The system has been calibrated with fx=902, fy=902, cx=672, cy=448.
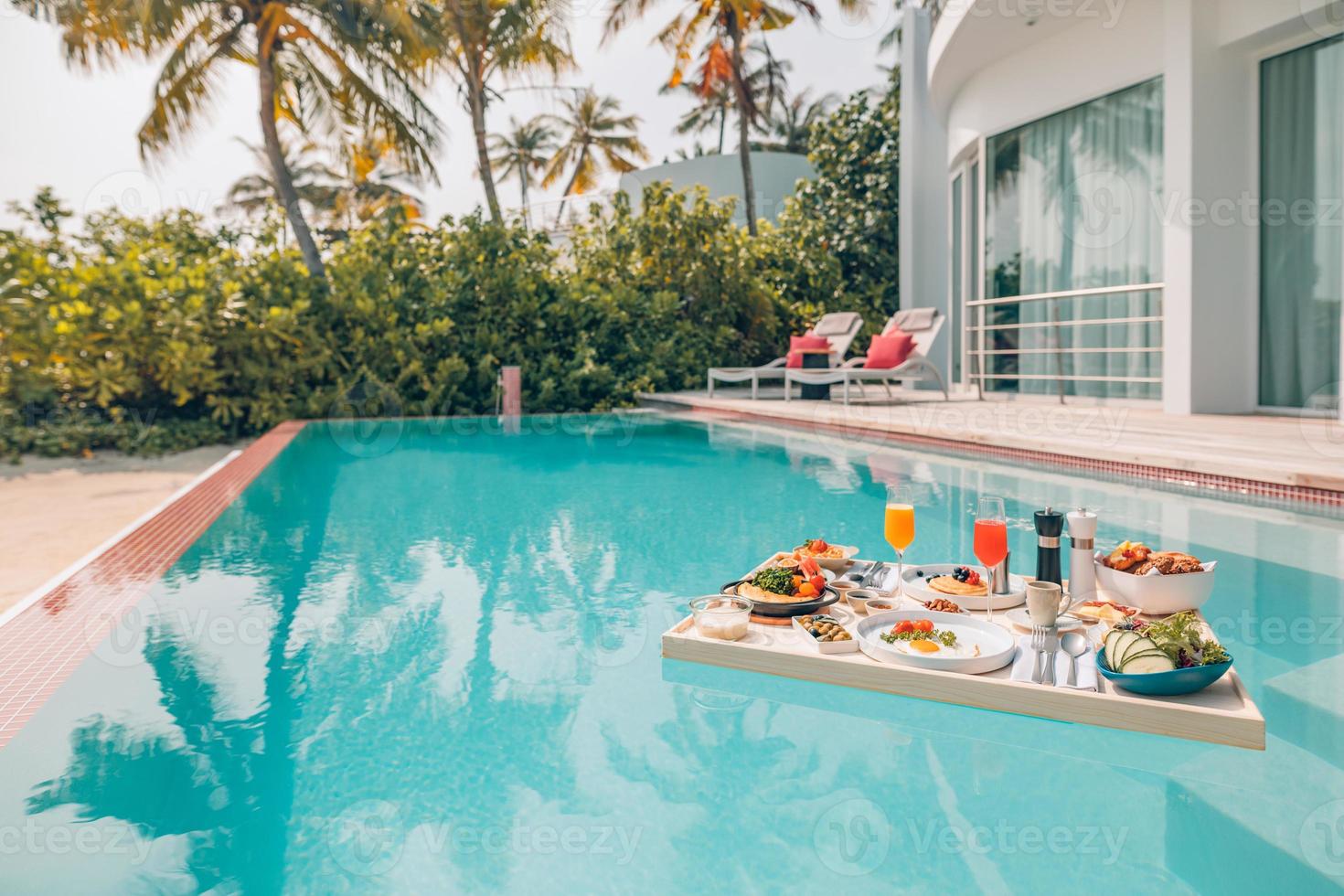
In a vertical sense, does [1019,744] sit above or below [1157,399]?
below

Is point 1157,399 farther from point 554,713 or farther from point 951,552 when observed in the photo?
point 554,713

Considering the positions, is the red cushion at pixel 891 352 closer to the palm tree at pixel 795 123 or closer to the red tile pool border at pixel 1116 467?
the red tile pool border at pixel 1116 467

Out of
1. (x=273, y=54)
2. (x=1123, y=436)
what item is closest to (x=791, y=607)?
(x=1123, y=436)

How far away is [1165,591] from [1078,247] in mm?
8072

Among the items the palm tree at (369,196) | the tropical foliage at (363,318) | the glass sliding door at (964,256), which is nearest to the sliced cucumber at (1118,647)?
the glass sliding door at (964,256)

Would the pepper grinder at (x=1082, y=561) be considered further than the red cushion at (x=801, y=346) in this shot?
No

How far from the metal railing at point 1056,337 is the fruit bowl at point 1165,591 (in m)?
6.80

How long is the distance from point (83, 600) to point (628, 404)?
10.8 m

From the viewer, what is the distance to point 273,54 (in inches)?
472

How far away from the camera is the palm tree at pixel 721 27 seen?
16297 millimetres

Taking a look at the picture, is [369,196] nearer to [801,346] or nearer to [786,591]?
[801,346]

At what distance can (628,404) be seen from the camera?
1398 centimetres

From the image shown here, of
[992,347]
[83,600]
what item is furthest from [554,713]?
[992,347]

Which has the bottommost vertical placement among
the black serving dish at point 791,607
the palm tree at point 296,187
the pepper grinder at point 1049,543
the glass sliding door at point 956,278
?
the black serving dish at point 791,607
